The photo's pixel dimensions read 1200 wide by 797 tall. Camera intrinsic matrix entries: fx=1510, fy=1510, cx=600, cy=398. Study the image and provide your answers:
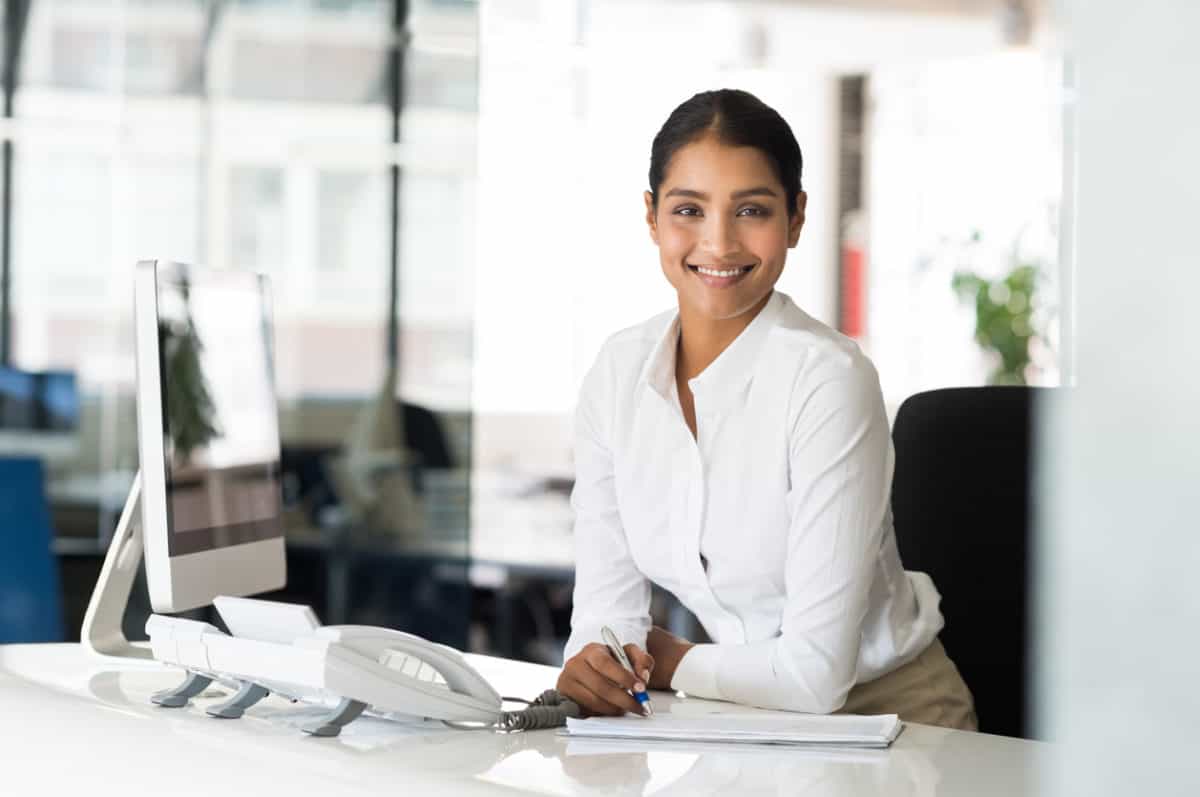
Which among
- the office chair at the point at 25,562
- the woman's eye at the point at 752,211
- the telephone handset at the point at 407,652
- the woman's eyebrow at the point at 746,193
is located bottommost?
the office chair at the point at 25,562

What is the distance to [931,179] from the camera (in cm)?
974

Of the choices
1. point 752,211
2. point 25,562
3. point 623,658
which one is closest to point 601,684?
point 623,658

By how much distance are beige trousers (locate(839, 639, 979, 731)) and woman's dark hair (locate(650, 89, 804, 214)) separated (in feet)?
2.04

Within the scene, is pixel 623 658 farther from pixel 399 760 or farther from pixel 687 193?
pixel 687 193

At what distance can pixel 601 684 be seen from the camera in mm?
1584

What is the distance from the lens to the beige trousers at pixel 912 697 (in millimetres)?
1949

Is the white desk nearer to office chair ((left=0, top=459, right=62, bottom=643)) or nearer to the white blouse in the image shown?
the white blouse

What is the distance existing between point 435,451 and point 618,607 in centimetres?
298

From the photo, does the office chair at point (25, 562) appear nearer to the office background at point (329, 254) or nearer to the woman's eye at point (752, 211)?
the office background at point (329, 254)

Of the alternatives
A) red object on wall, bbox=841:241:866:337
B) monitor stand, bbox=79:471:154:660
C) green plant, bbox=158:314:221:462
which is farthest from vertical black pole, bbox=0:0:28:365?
red object on wall, bbox=841:241:866:337

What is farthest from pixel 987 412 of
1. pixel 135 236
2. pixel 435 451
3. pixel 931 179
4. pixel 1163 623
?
pixel 931 179

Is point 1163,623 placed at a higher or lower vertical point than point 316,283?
lower

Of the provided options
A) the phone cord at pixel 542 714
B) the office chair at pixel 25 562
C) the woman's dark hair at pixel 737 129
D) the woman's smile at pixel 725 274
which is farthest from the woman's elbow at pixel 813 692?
the office chair at pixel 25 562

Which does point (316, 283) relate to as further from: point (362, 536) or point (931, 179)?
point (931, 179)
